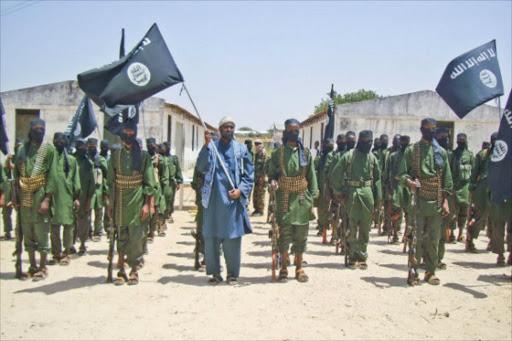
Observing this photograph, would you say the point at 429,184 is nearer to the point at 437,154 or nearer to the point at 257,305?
the point at 437,154

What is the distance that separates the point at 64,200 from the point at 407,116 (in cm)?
1668

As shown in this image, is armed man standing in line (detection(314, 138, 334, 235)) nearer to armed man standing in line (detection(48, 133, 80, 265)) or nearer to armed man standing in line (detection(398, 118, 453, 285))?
armed man standing in line (detection(398, 118, 453, 285))

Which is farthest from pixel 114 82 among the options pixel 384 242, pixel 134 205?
pixel 384 242

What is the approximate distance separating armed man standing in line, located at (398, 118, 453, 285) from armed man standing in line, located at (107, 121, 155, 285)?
3730 mm

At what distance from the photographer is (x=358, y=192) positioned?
6.82m

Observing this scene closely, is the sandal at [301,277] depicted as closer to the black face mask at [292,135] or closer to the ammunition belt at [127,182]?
the black face mask at [292,135]

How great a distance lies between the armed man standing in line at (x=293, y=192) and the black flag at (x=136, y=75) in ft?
5.88

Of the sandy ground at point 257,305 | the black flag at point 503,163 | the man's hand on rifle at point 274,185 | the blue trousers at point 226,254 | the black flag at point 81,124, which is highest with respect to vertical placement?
the black flag at point 81,124

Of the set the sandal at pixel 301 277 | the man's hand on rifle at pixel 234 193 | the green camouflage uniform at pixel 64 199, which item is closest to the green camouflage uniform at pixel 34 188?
the green camouflage uniform at pixel 64 199

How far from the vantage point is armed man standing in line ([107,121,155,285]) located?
19.2 ft

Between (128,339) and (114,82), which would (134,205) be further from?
(128,339)

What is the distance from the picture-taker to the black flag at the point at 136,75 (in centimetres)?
541

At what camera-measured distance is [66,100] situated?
65.7 ft

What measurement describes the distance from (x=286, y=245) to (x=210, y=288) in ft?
4.06
